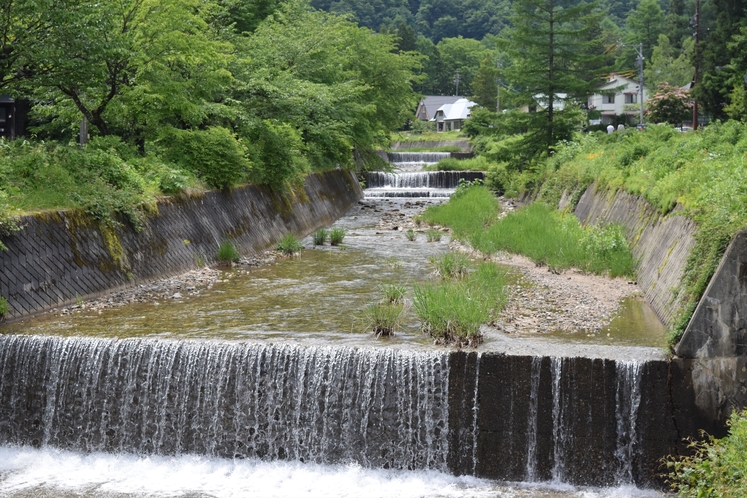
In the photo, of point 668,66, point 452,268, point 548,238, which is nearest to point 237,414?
point 452,268

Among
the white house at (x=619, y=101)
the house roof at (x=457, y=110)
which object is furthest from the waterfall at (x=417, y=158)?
the house roof at (x=457, y=110)

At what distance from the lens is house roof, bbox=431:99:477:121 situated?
87.8 metres

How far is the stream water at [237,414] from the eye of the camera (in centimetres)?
986

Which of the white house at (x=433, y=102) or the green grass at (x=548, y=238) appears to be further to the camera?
the white house at (x=433, y=102)

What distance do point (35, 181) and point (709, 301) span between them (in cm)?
1131

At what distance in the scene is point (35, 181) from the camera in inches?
574

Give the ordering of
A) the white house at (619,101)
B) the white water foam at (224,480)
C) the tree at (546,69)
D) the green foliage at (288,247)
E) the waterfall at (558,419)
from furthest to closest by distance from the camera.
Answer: the white house at (619,101)
the tree at (546,69)
the green foliage at (288,247)
the waterfall at (558,419)
the white water foam at (224,480)

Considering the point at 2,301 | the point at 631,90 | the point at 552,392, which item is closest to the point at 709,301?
the point at 552,392

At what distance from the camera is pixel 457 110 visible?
89.2 meters

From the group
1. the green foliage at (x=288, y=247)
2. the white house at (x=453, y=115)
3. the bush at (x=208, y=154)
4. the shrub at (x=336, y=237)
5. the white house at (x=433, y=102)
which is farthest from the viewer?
the white house at (x=433, y=102)

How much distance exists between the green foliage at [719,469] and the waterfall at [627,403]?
0.68 metres

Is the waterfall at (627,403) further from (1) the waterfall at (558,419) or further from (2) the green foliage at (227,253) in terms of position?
(2) the green foliage at (227,253)

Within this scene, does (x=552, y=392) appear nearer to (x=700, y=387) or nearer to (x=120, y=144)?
(x=700, y=387)

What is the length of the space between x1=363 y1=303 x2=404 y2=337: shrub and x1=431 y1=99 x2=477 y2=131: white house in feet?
246
